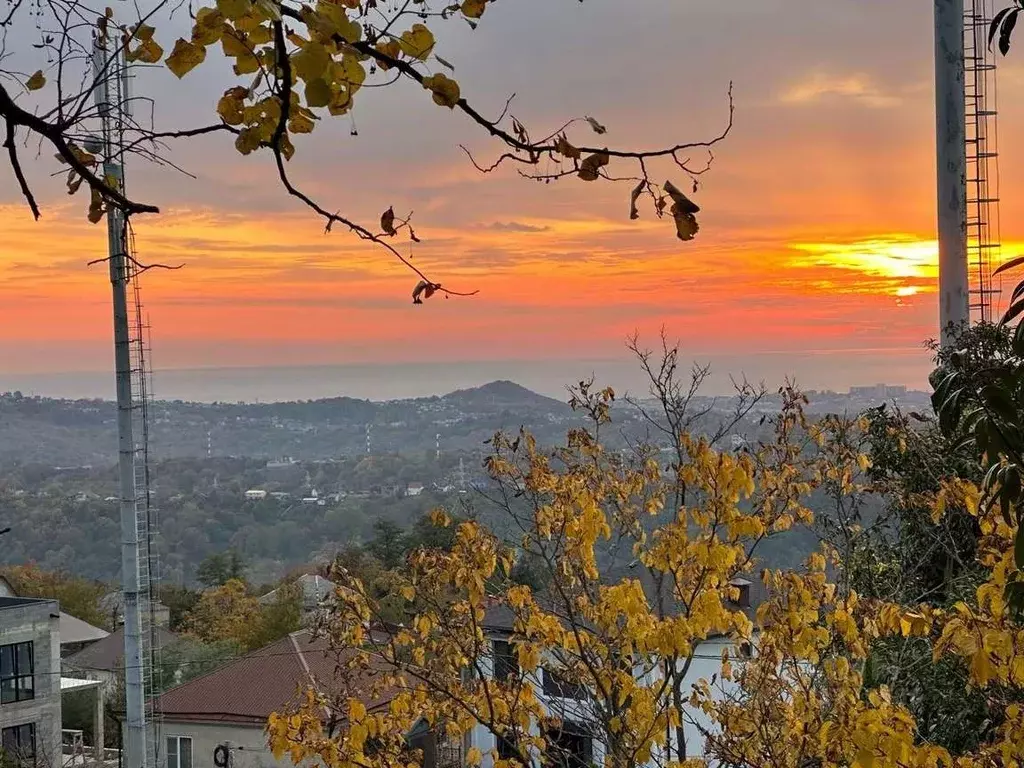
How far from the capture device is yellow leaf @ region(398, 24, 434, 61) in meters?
1.18

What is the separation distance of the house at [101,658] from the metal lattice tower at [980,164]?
47.2 ft

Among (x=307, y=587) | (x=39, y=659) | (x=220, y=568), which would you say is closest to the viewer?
(x=39, y=659)

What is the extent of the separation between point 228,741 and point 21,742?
116 inches

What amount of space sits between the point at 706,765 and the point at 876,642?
1.98 metres

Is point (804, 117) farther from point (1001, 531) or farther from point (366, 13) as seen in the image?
point (366, 13)

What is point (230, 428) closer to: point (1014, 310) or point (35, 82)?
point (35, 82)

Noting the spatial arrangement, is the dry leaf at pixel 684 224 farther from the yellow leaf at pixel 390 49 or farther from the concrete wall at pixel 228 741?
the concrete wall at pixel 228 741

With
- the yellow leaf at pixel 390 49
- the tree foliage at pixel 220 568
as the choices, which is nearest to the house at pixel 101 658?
the tree foliage at pixel 220 568

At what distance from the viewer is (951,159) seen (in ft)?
26.0

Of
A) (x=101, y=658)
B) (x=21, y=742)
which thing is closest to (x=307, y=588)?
(x=101, y=658)

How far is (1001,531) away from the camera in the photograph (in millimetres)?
2750

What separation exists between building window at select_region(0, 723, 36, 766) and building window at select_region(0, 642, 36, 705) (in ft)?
1.30

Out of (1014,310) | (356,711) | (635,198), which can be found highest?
(635,198)

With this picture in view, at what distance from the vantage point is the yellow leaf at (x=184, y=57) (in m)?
1.17
